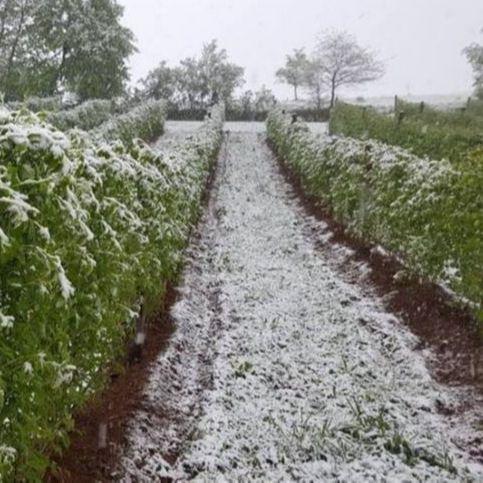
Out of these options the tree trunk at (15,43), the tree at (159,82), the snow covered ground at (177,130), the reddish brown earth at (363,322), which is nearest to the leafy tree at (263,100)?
the tree at (159,82)

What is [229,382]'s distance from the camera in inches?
255

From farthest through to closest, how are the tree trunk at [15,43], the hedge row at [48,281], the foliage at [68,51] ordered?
the tree trunk at [15,43]
the foliage at [68,51]
the hedge row at [48,281]

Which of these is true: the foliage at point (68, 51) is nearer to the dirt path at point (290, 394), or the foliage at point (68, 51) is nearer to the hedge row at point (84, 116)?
the hedge row at point (84, 116)

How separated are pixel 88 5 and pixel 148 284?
3497cm

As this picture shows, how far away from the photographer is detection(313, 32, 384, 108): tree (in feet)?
195

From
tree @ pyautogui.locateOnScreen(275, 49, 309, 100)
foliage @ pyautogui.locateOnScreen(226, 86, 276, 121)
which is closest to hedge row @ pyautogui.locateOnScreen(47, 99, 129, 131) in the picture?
foliage @ pyautogui.locateOnScreen(226, 86, 276, 121)

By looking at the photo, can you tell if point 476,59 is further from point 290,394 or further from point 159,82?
point 290,394

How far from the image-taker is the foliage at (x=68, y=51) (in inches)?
1423

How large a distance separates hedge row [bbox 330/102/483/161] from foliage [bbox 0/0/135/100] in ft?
46.4

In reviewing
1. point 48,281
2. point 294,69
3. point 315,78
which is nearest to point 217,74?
point 315,78

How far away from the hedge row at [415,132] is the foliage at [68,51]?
1415 cm

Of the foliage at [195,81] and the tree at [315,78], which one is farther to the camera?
the tree at [315,78]

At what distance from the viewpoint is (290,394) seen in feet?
20.8

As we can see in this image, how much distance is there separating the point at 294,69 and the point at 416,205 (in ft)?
206
